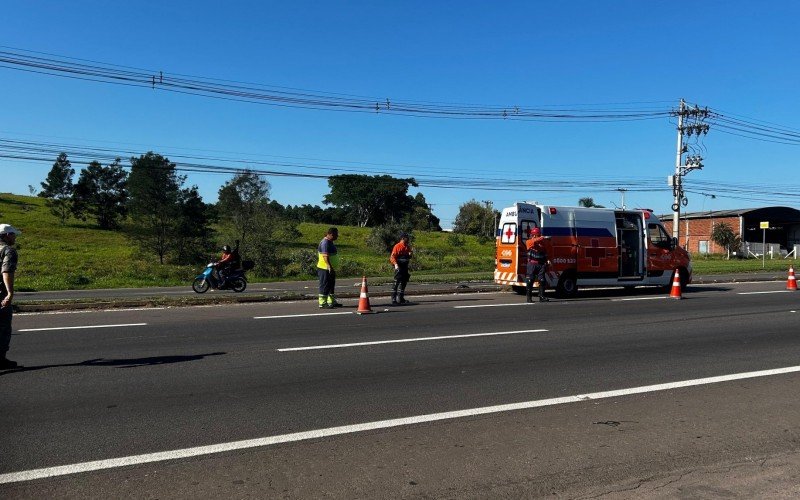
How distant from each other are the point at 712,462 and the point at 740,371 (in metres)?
3.57

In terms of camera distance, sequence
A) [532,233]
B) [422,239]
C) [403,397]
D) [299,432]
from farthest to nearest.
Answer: [422,239], [532,233], [403,397], [299,432]

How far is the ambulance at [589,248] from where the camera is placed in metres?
17.0

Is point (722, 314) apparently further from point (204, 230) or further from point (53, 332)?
point (204, 230)

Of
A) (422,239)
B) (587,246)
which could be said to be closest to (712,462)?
(587,246)

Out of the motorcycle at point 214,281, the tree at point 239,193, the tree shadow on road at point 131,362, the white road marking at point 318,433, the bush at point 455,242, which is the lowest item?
the white road marking at point 318,433

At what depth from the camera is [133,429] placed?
5074mm

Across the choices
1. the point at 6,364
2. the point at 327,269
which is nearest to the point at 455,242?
the point at 327,269

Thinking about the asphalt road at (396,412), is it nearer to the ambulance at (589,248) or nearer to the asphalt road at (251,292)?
the ambulance at (589,248)

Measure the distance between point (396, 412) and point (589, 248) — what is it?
13.3m

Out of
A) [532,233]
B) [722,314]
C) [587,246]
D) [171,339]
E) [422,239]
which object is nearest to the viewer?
[171,339]

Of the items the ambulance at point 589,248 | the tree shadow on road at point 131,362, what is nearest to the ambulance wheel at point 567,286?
the ambulance at point 589,248

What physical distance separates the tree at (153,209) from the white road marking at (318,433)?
39260mm

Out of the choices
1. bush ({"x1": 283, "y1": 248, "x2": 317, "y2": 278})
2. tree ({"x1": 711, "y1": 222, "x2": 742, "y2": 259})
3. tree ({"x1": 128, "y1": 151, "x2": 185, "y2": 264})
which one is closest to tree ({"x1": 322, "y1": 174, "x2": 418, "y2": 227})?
tree ({"x1": 711, "y1": 222, "x2": 742, "y2": 259})

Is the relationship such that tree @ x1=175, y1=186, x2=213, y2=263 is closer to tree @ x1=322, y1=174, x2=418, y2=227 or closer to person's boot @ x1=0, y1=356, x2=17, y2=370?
person's boot @ x1=0, y1=356, x2=17, y2=370
